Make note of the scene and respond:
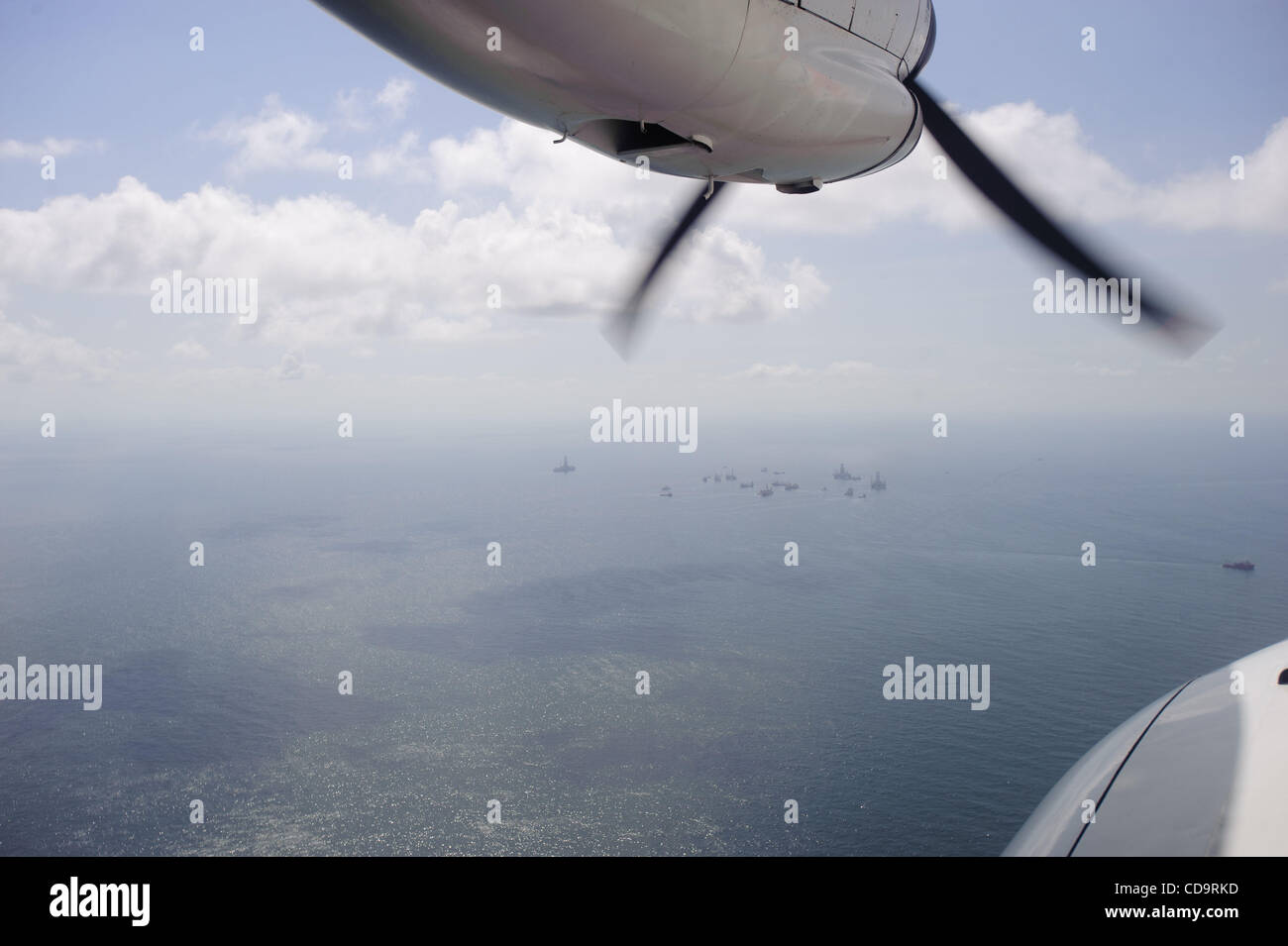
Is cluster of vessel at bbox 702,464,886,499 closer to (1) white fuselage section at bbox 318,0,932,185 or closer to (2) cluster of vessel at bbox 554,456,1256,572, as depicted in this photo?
(2) cluster of vessel at bbox 554,456,1256,572

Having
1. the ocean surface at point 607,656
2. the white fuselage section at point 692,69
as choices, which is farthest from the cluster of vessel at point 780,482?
the white fuselage section at point 692,69

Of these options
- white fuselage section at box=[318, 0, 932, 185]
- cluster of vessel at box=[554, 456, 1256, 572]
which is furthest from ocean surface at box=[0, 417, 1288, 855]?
white fuselage section at box=[318, 0, 932, 185]

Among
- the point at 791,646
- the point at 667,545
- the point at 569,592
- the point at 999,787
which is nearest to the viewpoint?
the point at 999,787

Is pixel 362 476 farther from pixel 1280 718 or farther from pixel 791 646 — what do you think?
pixel 1280 718

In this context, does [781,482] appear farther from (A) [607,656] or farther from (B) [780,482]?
(A) [607,656]

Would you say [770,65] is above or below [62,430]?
below

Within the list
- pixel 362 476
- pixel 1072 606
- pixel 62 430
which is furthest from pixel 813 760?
pixel 62 430

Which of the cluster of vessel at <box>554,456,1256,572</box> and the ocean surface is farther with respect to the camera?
the cluster of vessel at <box>554,456,1256,572</box>
